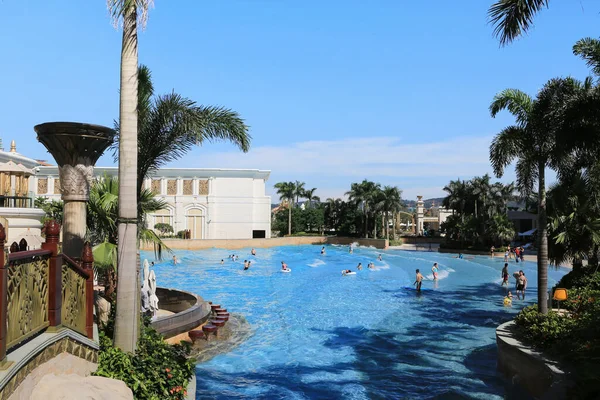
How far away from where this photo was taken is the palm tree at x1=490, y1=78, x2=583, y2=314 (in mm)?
13227

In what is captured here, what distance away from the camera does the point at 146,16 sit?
7727mm

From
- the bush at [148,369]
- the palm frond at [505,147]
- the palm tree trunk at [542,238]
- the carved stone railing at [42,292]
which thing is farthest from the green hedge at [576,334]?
the carved stone railing at [42,292]

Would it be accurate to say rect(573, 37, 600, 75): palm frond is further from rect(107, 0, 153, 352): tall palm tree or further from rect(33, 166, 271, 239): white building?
rect(33, 166, 271, 239): white building

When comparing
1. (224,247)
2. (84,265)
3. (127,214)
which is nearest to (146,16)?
(127,214)

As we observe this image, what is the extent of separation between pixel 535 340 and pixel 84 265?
9.20 meters

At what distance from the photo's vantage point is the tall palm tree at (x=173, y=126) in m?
10.3

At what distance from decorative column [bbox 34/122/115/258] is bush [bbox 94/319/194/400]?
2496 mm

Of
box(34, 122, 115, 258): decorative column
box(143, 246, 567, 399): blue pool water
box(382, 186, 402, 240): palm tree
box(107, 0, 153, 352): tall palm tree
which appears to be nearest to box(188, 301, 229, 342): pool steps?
box(143, 246, 567, 399): blue pool water

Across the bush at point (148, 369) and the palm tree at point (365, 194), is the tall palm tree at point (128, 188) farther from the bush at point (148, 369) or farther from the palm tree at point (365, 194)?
the palm tree at point (365, 194)

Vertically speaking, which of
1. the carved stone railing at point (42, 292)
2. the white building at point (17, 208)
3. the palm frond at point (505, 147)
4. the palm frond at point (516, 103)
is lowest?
the carved stone railing at point (42, 292)

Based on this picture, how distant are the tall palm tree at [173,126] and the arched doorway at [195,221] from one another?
2363 inches

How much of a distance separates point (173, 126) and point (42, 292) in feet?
18.0

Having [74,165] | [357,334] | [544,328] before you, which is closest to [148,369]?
[74,165]

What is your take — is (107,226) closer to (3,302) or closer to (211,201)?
(3,302)
